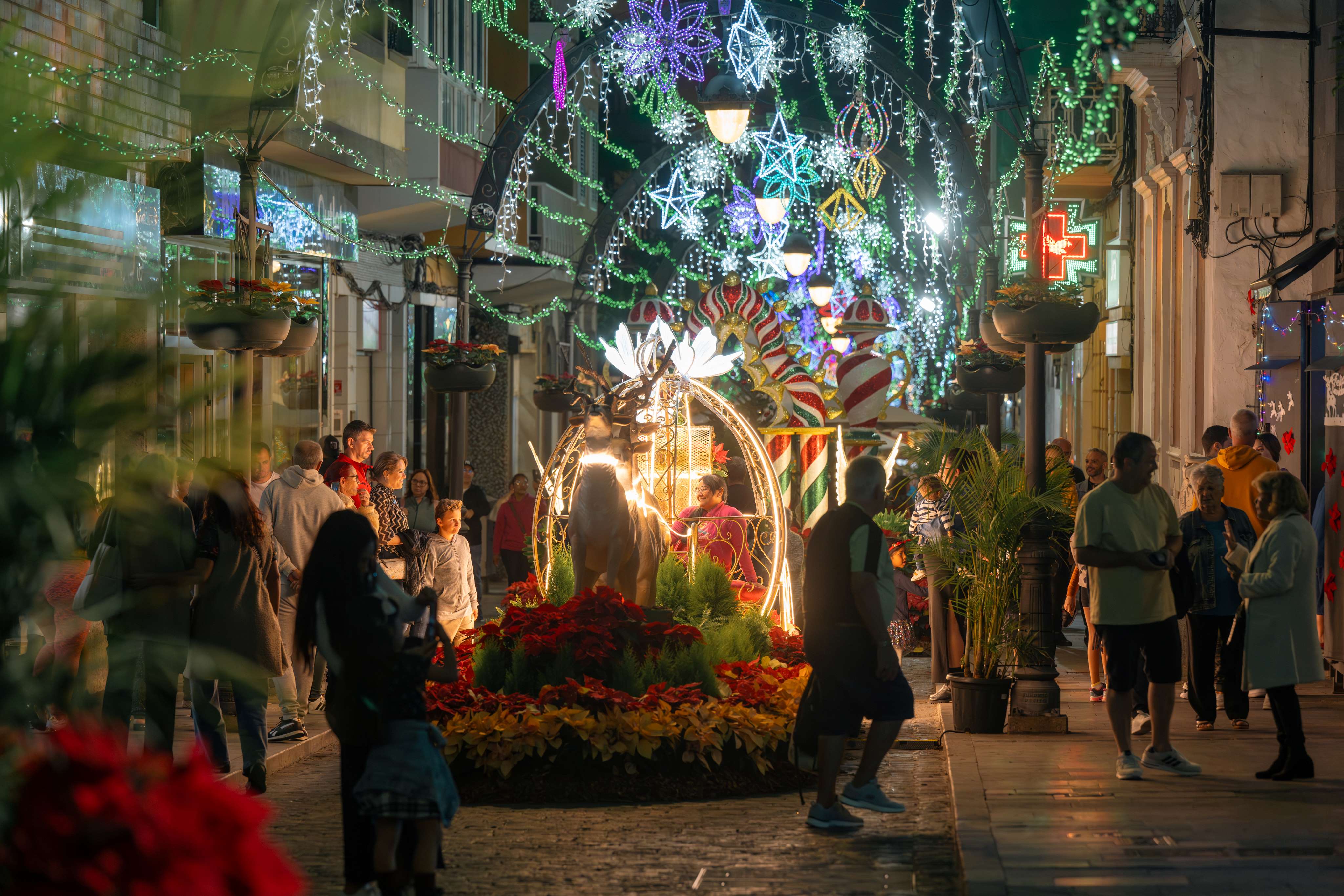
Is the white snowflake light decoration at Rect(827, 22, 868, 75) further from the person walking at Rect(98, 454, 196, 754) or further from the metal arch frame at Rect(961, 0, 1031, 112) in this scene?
the person walking at Rect(98, 454, 196, 754)

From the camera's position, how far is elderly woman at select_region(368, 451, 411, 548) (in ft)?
40.0

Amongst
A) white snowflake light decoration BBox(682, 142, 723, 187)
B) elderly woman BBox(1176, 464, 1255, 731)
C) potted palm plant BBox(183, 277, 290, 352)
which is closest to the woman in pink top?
potted palm plant BBox(183, 277, 290, 352)

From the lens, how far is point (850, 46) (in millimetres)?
17984

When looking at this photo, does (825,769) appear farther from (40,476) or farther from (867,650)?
(40,476)

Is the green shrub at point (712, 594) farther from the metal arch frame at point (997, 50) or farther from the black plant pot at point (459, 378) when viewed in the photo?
the metal arch frame at point (997, 50)

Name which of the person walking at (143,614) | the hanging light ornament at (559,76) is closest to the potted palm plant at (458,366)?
the hanging light ornament at (559,76)

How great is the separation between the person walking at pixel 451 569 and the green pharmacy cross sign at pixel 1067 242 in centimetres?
1215

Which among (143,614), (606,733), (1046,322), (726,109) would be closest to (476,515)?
(726,109)

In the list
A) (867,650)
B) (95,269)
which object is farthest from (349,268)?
(95,269)

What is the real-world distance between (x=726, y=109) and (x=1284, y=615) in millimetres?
7668

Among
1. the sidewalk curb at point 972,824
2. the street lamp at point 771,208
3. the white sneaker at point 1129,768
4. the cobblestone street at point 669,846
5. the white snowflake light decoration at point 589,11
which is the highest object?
the white snowflake light decoration at point 589,11

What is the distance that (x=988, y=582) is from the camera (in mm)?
10617

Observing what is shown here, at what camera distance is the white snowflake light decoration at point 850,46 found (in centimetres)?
1597

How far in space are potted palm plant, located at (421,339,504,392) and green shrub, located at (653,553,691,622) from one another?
317cm
